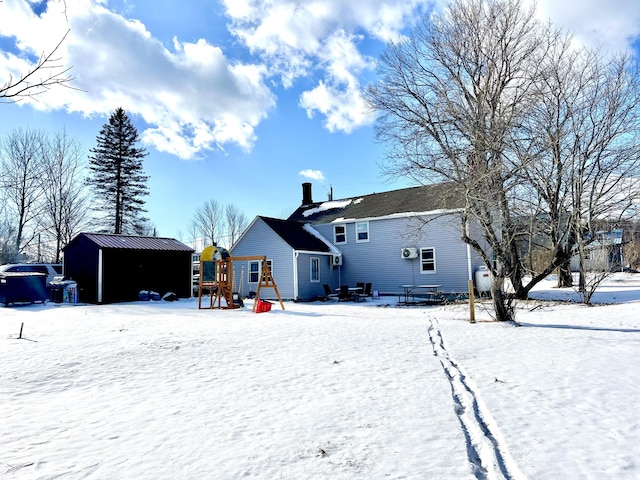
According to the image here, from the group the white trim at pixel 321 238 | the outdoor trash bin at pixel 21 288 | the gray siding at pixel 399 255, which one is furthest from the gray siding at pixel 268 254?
the outdoor trash bin at pixel 21 288

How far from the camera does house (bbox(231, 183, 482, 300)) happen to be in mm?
19875

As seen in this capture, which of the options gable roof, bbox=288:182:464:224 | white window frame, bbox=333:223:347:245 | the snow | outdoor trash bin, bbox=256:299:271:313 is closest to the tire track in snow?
outdoor trash bin, bbox=256:299:271:313

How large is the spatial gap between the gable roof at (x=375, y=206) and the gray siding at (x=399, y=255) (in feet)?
2.13

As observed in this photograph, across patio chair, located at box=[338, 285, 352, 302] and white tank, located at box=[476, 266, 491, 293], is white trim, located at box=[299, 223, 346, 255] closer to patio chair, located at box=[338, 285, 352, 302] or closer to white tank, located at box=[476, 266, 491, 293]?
patio chair, located at box=[338, 285, 352, 302]

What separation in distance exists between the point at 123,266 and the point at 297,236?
8.71 meters

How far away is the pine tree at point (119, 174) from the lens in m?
33.9

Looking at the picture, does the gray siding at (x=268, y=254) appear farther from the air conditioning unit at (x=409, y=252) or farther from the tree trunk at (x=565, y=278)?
the tree trunk at (x=565, y=278)

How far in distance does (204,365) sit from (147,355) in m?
1.38

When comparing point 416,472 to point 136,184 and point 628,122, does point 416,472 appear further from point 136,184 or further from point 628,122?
point 136,184

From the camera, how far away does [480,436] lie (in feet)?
11.5

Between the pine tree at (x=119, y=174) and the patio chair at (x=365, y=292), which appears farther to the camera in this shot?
the pine tree at (x=119, y=174)

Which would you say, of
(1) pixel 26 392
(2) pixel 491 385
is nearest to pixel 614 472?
(2) pixel 491 385

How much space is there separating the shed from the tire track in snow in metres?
16.8

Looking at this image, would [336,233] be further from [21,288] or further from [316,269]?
[21,288]
